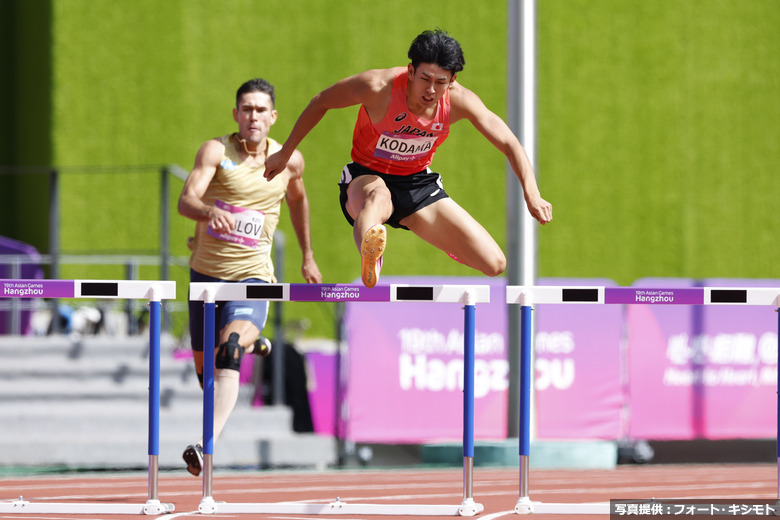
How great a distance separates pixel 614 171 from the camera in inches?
671

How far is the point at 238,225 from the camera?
6426mm

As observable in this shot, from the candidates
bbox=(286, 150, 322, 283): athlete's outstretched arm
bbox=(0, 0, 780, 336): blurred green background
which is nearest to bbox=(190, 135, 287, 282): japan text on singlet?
bbox=(286, 150, 322, 283): athlete's outstretched arm

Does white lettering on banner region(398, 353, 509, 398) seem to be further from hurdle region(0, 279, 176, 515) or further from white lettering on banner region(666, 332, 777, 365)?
hurdle region(0, 279, 176, 515)

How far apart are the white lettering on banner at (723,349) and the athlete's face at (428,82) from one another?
5531mm

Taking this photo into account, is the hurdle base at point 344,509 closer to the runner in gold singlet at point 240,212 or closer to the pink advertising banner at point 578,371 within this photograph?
the runner in gold singlet at point 240,212

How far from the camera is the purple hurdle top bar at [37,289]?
5.61m

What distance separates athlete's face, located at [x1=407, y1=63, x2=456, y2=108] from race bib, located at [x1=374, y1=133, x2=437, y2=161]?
7.8 inches

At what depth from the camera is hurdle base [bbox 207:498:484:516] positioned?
5.69m

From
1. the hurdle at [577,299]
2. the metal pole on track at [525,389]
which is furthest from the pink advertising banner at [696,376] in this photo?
the metal pole on track at [525,389]

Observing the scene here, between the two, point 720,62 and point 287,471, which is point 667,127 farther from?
point 287,471

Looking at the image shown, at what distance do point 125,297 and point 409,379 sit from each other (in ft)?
15.4

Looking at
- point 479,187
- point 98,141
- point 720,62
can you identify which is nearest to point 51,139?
point 98,141

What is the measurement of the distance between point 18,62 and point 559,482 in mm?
10888

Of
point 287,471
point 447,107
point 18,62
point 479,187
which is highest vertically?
point 18,62
